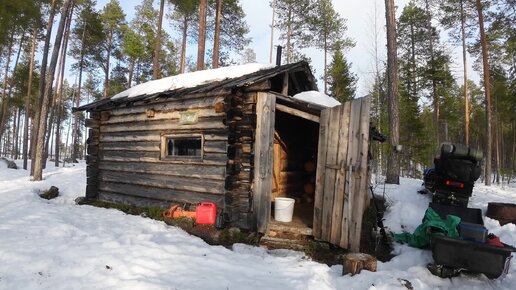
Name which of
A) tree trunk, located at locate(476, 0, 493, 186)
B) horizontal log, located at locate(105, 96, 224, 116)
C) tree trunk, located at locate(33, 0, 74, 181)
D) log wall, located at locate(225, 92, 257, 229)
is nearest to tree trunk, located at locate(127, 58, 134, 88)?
tree trunk, located at locate(33, 0, 74, 181)

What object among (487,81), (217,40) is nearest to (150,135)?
(217,40)

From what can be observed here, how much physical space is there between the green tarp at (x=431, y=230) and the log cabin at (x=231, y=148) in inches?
47.8

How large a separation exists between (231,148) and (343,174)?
8.25 feet

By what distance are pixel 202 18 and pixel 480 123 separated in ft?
106

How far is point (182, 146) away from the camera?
8266 mm

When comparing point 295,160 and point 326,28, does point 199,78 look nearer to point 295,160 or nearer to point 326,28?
point 295,160

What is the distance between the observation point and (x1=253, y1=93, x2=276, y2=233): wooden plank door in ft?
21.7

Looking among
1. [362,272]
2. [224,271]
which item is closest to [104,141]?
[224,271]

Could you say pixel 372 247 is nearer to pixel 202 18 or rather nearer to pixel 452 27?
pixel 202 18

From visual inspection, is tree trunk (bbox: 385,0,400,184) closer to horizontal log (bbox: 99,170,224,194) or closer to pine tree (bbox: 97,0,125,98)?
horizontal log (bbox: 99,170,224,194)

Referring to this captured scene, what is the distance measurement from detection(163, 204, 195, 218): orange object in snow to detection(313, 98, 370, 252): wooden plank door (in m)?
2.91

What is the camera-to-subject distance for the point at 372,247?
20.6 ft

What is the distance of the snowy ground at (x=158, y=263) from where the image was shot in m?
3.87

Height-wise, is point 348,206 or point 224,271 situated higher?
point 348,206
